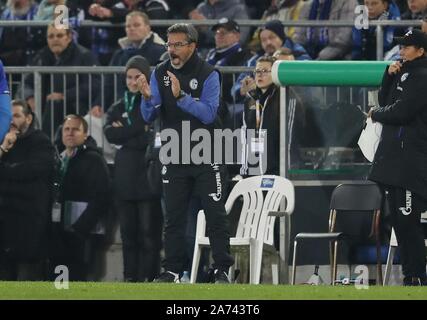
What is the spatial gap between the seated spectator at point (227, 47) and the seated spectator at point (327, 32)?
29.6 inches

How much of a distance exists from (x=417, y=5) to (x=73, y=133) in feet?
13.2

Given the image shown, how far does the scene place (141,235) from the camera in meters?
17.4

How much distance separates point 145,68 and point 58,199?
6.12ft

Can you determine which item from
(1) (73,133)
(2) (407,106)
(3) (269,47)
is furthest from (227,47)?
(2) (407,106)

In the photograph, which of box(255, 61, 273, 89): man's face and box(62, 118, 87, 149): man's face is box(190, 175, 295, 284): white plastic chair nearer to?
box(255, 61, 273, 89): man's face

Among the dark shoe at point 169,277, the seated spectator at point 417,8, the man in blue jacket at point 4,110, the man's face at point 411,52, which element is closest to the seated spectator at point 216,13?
the seated spectator at point 417,8

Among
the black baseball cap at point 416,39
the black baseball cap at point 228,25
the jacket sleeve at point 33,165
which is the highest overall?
the black baseball cap at point 228,25

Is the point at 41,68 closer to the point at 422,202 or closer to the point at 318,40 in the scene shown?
the point at 318,40

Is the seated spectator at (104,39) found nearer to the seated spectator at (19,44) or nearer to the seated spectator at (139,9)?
the seated spectator at (139,9)

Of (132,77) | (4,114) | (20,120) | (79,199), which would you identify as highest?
(132,77)

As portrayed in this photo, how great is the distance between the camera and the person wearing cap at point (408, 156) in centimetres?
1439

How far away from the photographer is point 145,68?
56.1 ft

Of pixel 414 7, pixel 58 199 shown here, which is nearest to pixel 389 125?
pixel 414 7

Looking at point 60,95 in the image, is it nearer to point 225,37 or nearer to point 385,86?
point 225,37
